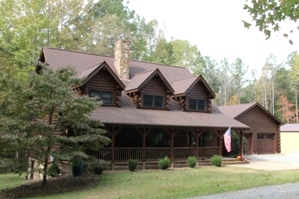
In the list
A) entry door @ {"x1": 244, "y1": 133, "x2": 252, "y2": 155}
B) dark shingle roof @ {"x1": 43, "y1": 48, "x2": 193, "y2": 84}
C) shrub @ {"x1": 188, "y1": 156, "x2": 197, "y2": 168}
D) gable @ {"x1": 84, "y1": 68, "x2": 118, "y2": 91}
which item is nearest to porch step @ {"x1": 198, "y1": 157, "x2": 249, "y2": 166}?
shrub @ {"x1": 188, "y1": 156, "x2": 197, "y2": 168}

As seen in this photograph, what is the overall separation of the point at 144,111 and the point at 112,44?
22206mm

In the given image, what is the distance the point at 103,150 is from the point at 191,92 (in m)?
7.74

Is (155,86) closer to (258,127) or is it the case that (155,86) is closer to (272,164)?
(272,164)

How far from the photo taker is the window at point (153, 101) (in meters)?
21.8

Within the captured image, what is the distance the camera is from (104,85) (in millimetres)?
20422

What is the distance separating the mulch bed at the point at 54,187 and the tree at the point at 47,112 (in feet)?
1.96

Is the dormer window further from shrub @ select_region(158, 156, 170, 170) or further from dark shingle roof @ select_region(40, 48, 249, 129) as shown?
shrub @ select_region(158, 156, 170, 170)

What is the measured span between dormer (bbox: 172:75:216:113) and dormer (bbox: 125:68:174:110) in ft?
4.04

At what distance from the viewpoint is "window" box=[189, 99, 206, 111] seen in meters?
23.6

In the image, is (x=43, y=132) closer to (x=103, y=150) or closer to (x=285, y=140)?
(x=103, y=150)

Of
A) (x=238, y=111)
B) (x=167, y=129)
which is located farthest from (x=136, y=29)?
(x=167, y=129)

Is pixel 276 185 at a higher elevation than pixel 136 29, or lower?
lower

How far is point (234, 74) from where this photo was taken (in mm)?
74125

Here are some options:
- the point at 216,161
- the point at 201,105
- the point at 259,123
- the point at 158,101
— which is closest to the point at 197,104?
the point at 201,105
